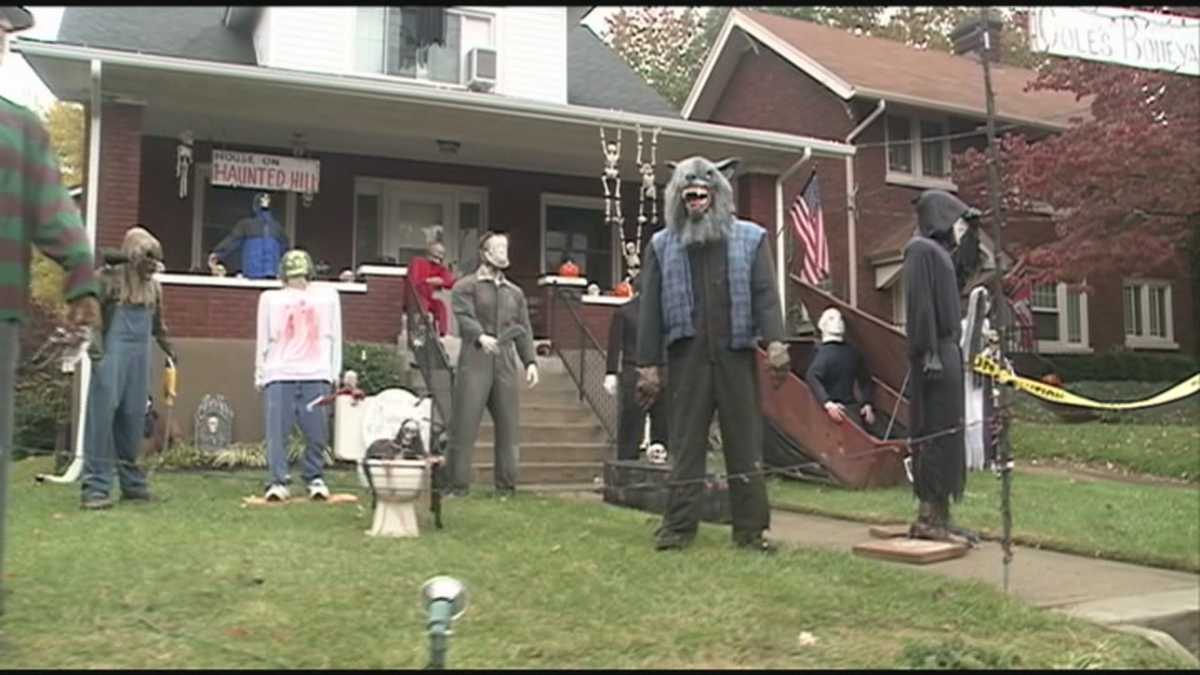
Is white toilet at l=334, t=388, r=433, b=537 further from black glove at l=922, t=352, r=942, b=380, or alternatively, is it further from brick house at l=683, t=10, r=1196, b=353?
brick house at l=683, t=10, r=1196, b=353

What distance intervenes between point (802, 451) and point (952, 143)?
13.3 metres

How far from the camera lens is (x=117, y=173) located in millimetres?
11984

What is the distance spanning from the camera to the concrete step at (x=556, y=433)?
11062mm

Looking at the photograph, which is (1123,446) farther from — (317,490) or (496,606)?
(496,606)

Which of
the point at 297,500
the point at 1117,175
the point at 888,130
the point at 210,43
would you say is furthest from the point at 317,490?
the point at 888,130

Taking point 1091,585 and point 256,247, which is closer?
point 1091,585

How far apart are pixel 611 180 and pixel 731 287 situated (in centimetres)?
1016

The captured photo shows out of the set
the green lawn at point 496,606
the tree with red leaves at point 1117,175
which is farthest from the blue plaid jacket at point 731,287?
the tree with red leaves at point 1117,175

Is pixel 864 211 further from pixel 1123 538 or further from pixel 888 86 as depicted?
pixel 1123 538

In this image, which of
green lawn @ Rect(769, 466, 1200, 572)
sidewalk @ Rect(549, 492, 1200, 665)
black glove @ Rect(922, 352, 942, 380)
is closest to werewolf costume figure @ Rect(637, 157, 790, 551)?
sidewalk @ Rect(549, 492, 1200, 665)

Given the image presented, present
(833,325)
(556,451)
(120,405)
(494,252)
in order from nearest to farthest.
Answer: (120,405) < (494,252) < (833,325) < (556,451)

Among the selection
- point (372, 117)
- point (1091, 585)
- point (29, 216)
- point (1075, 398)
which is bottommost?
point (1091, 585)

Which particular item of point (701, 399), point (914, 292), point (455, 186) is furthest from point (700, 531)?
point (455, 186)

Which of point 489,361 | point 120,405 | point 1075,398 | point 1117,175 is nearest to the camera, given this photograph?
point 1075,398
